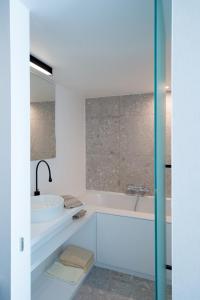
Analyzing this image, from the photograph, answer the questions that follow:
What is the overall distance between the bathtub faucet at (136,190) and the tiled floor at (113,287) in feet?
3.97

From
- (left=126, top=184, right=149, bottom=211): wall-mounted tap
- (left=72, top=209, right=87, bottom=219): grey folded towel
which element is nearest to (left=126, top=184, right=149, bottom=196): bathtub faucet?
(left=126, top=184, right=149, bottom=211): wall-mounted tap

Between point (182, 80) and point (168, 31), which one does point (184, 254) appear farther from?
point (168, 31)

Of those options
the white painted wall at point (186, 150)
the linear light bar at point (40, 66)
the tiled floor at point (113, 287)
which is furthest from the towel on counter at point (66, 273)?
the linear light bar at point (40, 66)

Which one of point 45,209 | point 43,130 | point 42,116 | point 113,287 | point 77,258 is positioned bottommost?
point 113,287

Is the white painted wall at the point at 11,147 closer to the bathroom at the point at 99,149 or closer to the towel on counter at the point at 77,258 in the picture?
the bathroom at the point at 99,149

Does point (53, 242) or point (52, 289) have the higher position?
point (53, 242)

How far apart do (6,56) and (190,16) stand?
875mm

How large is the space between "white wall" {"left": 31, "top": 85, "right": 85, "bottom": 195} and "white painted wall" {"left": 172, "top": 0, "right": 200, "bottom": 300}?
1.81m

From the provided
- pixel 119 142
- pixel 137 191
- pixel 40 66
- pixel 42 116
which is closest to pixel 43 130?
pixel 42 116

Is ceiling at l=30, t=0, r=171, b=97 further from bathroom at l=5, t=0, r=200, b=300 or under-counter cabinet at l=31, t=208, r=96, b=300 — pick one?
under-counter cabinet at l=31, t=208, r=96, b=300

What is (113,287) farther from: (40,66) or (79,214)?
(40,66)

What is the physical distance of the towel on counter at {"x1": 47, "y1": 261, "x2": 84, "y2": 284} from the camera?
2.21m

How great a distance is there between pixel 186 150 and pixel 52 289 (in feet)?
7.17

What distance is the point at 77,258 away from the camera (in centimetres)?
241
